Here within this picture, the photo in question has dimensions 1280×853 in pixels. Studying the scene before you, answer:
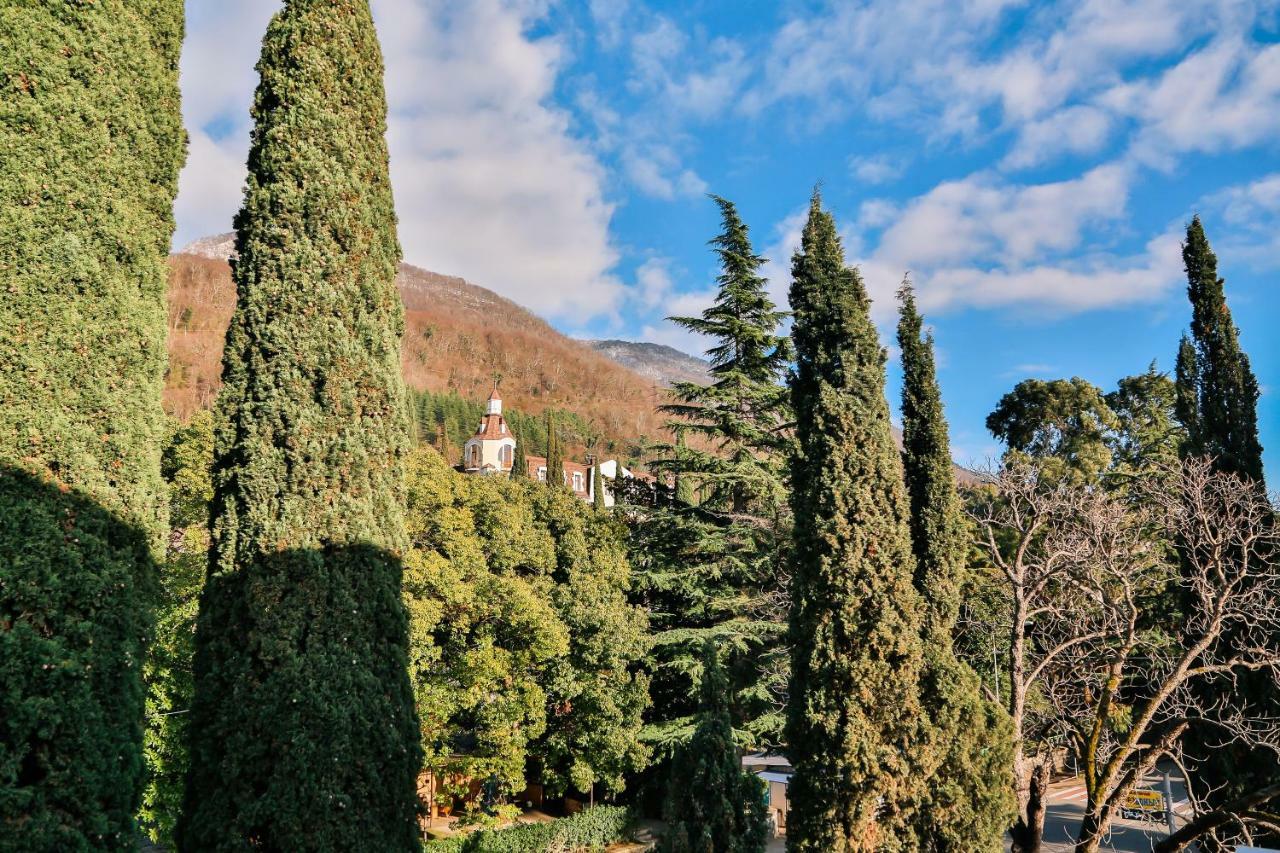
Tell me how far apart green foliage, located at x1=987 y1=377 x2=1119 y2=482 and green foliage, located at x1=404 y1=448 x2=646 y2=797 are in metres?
17.4

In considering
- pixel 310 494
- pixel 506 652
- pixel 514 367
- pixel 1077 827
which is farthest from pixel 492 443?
pixel 310 494

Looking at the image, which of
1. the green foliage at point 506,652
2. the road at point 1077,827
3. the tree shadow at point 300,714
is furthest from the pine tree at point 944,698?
the road at point 1077,827

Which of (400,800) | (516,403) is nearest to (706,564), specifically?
(400,800)

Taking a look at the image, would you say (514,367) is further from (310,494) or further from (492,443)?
(310,494)

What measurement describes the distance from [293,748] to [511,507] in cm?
1316

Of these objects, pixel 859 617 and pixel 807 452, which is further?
pixel 807 452

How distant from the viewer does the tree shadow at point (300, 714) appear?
478cm

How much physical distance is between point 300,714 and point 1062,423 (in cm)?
3027

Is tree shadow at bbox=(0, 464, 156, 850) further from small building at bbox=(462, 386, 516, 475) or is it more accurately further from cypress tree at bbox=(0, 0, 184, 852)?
small building at bbox=(462, 386, 516, 475)

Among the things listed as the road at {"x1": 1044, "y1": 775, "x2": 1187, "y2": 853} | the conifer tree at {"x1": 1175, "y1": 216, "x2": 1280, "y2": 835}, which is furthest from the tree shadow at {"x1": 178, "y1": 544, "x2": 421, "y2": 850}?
the road at {"x1": 1044, "y1": 775, "x2": 1187, "y2": 853}

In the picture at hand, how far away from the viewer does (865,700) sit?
717 cm

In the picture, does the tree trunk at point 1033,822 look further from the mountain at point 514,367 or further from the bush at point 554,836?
the mountain at point 514,367

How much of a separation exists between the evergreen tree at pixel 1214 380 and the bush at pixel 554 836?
14.0 m

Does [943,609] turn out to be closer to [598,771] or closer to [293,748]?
[293,748]
